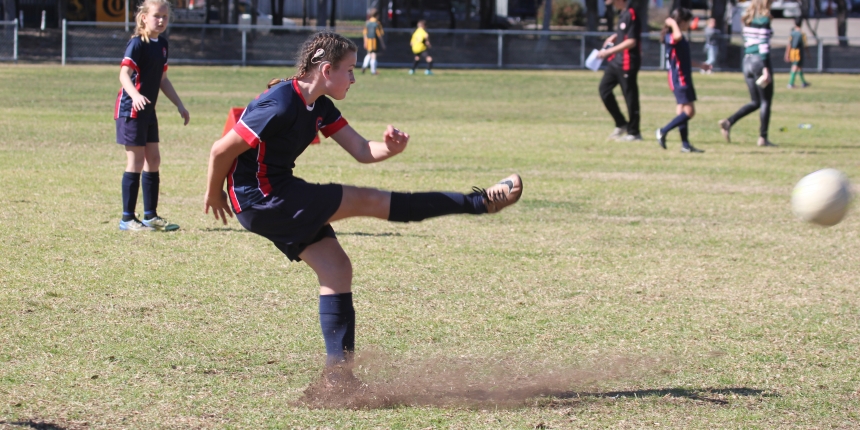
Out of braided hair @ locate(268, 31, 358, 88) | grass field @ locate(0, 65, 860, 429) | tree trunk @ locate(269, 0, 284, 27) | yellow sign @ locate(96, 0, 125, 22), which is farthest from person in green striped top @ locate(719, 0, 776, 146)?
yellow sign @ locate(96, 0, 125, 22)

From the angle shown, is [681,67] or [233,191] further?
[681,67]

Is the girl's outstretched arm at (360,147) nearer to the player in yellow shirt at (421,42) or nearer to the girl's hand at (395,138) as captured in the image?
the girl's hand at (395,138)

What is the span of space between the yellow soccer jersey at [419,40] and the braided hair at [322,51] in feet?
92.1

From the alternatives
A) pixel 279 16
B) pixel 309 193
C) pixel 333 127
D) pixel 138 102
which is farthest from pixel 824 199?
pixel 279 16

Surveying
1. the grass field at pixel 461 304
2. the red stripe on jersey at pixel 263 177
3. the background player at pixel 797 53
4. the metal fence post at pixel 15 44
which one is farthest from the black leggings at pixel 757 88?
the metal fence post at pixel 15 44

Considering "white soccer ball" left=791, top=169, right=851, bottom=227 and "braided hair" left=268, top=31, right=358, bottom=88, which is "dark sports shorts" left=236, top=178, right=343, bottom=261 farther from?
"white soccer ball" left=791, top=169, right=851, bottom=227

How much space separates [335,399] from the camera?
13.6ft

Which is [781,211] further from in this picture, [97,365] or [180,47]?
[180,47]

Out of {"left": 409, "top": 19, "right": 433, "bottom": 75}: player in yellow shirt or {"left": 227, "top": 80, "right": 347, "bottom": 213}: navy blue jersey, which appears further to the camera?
{"left": 409, "top": 19, "right": 433, "bottom": 75}: player in yellow shirt

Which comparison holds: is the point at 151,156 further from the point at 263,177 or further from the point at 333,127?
the point at 263,177

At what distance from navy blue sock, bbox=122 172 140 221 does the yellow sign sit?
3764 cm

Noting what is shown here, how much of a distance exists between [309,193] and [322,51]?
614 millimetres

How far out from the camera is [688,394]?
4355 millimetres

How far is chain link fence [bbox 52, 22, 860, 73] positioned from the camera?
103 ft
